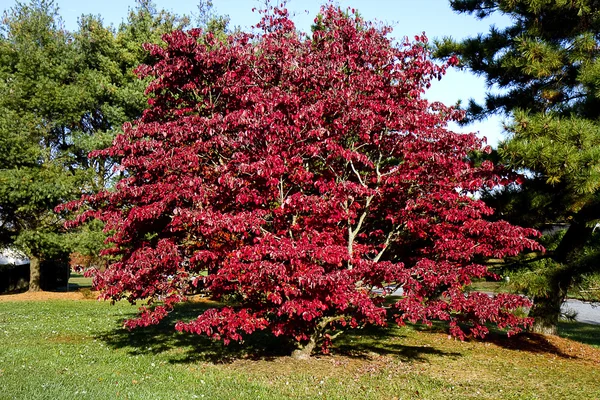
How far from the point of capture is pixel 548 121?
28.0 ft

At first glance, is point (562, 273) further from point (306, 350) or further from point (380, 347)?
point (306, 350)

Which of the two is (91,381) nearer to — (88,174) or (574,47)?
(574,47)

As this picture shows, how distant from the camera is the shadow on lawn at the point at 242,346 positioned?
9.92m

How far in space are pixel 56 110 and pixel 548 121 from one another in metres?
22.0

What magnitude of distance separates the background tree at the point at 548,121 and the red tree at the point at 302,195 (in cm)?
112

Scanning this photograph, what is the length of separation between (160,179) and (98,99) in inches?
733

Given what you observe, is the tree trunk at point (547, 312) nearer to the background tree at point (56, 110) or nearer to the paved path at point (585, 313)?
the paved path at point (585, 313)

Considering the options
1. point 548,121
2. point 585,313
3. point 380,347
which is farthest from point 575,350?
point 585,313

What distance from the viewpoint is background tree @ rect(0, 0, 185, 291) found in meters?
22.1

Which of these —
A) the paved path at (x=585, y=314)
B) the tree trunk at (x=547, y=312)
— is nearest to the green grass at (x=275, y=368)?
the tree trunk at (x=547, y=312)

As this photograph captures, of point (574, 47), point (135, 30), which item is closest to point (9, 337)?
point (574, 47)

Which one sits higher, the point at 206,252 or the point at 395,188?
the point at 395,188

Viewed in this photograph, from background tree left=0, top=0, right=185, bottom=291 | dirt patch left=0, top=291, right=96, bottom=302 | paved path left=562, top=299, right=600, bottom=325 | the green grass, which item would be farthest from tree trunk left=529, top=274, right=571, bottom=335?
dirt patch left=0, top=291, right=96, bottom=302

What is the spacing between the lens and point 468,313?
8188 mm
